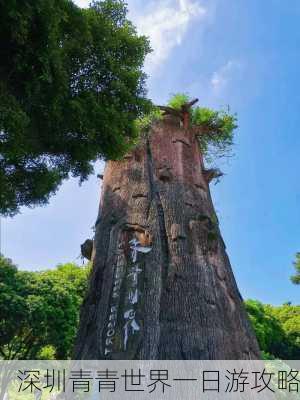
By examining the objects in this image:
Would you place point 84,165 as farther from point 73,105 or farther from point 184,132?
point 184,132

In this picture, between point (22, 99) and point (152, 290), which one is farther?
point (152, 290)

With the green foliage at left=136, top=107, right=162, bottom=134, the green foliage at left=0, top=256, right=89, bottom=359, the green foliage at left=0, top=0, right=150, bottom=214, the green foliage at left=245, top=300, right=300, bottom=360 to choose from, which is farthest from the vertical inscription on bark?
the green foliage at left=245, top=300, right=300, bottom=360

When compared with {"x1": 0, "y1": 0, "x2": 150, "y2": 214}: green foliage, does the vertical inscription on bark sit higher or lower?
lower

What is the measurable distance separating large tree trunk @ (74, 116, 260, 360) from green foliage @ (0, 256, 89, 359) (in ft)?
13.6

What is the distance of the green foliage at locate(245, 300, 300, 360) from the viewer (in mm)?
13664

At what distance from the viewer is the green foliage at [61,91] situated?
3.81m

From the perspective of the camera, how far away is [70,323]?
9617 mm

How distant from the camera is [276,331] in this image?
1463 centimetres

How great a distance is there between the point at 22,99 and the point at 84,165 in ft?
3.98

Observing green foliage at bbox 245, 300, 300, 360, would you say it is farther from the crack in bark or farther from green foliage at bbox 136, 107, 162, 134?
the crack in bark

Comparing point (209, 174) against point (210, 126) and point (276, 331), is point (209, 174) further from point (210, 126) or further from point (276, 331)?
point (276, 331)

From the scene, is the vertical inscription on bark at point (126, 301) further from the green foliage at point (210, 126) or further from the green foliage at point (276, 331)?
the green foliage at point (276, 331)

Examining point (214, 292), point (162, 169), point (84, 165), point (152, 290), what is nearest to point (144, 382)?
point (152, 290)

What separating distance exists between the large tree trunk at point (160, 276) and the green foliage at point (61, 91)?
→ 87 cm
